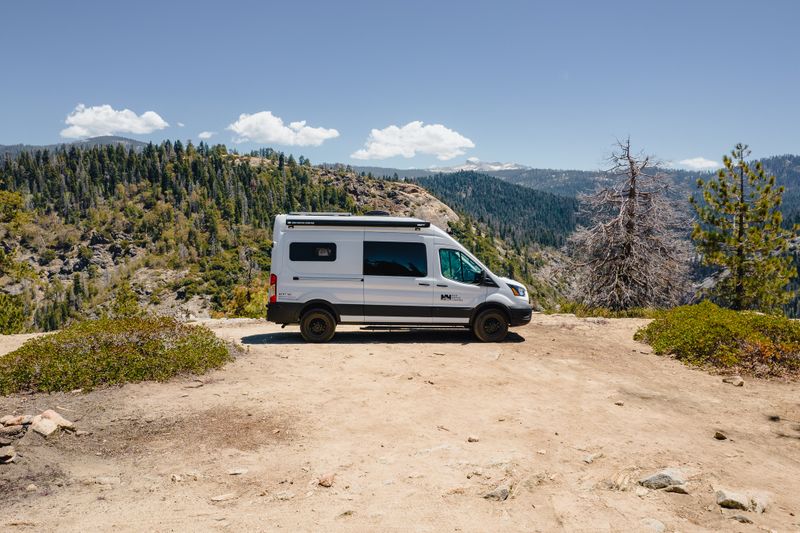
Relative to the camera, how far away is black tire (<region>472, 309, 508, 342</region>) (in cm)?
1259

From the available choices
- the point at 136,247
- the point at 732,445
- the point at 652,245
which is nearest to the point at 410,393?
the point at 732,445

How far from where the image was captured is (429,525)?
439 cm

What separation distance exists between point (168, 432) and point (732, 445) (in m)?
7.68

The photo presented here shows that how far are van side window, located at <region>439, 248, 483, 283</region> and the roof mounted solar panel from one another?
92 cm

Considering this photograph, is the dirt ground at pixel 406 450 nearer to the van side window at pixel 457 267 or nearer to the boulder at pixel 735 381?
the boulder at pixel 735 381

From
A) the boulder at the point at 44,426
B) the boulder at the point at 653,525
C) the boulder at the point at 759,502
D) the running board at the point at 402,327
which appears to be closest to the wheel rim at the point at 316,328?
the running board at the point at 402,327

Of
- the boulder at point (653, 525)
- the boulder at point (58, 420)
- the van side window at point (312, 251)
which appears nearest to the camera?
the boulder at point (653, 525)

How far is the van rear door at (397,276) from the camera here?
1234 centimetres

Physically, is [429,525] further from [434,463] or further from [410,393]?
[410,393]

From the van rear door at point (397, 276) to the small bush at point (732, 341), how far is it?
6089mm

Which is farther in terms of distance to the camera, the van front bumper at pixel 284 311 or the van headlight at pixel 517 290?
the van headlight at pixel 517 290

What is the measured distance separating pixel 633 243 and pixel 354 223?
1390cm

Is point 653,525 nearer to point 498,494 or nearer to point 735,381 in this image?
point 498,494

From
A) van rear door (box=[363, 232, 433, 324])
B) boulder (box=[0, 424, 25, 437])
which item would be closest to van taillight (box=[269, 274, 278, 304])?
van rear door (box=[363, 232, 433, 324])
